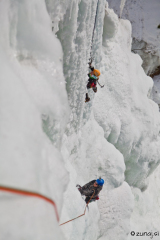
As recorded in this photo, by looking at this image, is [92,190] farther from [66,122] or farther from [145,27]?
[145,27]

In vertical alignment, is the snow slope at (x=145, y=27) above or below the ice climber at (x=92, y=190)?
above

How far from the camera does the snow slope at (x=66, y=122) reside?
1.09m

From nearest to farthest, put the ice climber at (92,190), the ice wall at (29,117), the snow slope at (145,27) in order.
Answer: the ice wall at (29,117) → the ice climber at (92,190) → the snow slope at (145,27)

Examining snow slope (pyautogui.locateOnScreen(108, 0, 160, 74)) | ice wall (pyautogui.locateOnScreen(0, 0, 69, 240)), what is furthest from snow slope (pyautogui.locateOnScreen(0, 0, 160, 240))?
snow slope (pyautogui.locateOnScreen(108, 0, 160, 74))

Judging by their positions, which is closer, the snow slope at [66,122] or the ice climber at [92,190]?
the snow slope at [66,122]

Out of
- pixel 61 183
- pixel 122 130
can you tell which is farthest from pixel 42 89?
pixel 122 130

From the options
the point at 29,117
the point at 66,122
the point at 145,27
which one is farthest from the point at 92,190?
the point at 145,27

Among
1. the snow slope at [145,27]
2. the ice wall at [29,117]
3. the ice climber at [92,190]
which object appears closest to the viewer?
the ice wall at [29,117]

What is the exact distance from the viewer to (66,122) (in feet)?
7.32

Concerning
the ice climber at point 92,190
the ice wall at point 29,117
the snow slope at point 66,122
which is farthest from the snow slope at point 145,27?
the ice wall at point 29,117

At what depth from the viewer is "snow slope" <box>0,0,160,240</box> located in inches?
42.9

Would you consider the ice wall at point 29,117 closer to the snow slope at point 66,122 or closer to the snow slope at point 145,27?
the snow slope at point 66,122

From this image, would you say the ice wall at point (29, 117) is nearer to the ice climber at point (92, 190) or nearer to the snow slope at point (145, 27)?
the ice climber at point (92, 190)

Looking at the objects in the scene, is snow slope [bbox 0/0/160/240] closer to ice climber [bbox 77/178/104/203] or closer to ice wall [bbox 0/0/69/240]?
ice wall [bbox 0/0/69/240]
